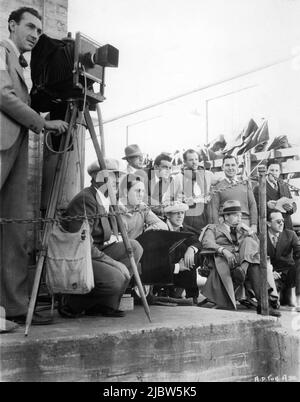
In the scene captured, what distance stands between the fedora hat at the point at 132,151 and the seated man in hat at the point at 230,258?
1.25 m

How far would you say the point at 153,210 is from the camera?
5473 mm

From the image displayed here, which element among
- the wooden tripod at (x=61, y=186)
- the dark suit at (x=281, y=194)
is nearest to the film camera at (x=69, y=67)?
the wooden tripod at (x=61, y=186)

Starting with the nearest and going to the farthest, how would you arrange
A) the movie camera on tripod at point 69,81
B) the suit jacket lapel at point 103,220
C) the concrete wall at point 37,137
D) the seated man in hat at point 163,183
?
the movie camera on tripod at point 69,81 → the suit jacket lapel at point 103,220 → the concrete wall at point 37,137 → the seated man in hat at point 163,183

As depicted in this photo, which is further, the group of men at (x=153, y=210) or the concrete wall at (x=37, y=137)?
the concrete wall at (x=37, y=137)

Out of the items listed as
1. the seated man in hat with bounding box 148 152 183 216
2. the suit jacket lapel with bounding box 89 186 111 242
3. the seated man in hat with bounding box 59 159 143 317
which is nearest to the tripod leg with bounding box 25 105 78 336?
the seated man in hat with bounding box 59 159 143 317

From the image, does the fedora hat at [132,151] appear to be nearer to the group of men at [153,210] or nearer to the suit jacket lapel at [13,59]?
the group of men at [153,210]

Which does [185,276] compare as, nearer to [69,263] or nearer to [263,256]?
[263,256]

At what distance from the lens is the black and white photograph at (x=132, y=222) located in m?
2.97

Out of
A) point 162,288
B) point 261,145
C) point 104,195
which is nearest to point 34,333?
point 104,195

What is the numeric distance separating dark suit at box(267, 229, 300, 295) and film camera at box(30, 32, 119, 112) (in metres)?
3.34

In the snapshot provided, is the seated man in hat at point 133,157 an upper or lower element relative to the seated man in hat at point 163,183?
upper

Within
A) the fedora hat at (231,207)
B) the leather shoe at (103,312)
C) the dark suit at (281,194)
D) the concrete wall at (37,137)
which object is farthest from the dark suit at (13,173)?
the dark suit at (281,194)

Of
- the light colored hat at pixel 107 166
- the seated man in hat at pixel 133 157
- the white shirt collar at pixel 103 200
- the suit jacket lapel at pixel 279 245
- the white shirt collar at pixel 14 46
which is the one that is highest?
the white shirt collar at pixel 14 46

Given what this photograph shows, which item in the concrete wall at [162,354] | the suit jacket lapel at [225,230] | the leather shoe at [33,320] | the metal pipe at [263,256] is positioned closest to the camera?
the concrete wall at [162,354]
